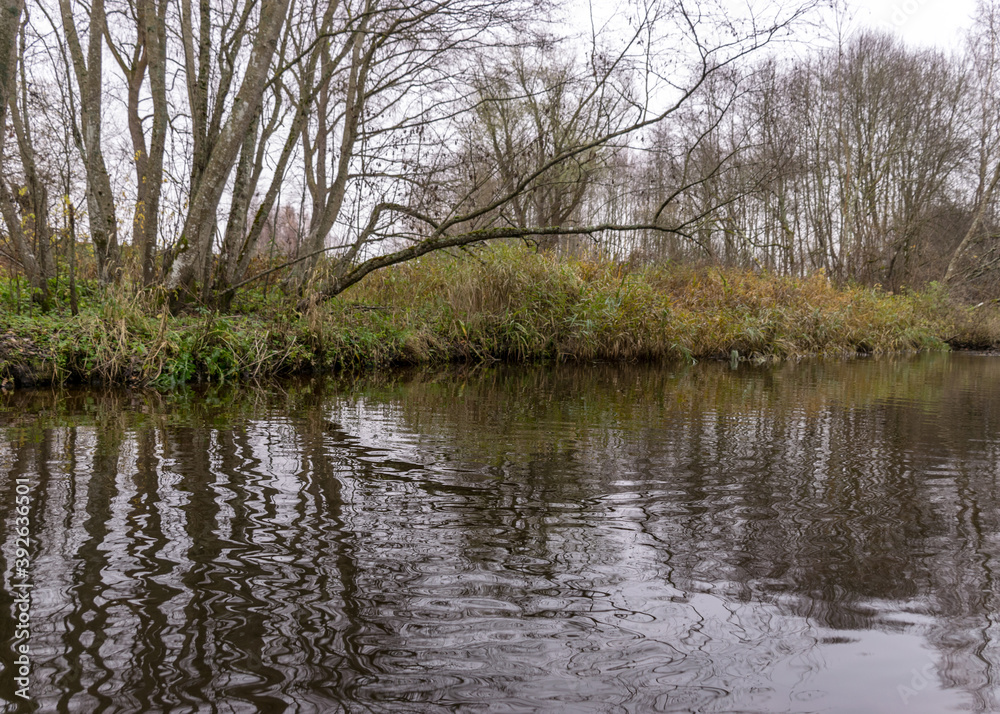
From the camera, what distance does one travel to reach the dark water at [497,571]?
142 centimetres

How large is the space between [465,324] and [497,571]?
8730mm

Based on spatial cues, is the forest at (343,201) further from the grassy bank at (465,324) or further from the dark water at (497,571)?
the dark water at (497,571)

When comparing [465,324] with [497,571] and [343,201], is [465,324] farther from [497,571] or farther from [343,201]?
[497,571]

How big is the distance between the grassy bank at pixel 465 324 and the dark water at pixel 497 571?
3.22 metres

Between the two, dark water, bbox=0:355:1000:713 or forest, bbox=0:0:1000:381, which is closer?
dark water, bbox=0:355:1000:713

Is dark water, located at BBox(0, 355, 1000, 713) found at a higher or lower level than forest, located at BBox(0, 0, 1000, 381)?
lower

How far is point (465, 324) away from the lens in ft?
34.9

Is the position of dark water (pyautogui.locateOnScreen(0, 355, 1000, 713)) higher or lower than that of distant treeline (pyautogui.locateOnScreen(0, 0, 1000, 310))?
lower

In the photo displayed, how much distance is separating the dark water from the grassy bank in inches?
127

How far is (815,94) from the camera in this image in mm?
21047

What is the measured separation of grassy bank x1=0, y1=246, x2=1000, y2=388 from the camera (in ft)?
22.9

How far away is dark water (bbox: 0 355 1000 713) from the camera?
4.66 feet

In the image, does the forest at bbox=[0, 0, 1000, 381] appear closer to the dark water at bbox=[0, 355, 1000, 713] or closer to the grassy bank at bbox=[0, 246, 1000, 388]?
the grassy bank at bbox=[0, 246, 1000, 388]

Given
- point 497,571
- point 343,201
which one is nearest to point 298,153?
point 343,201
